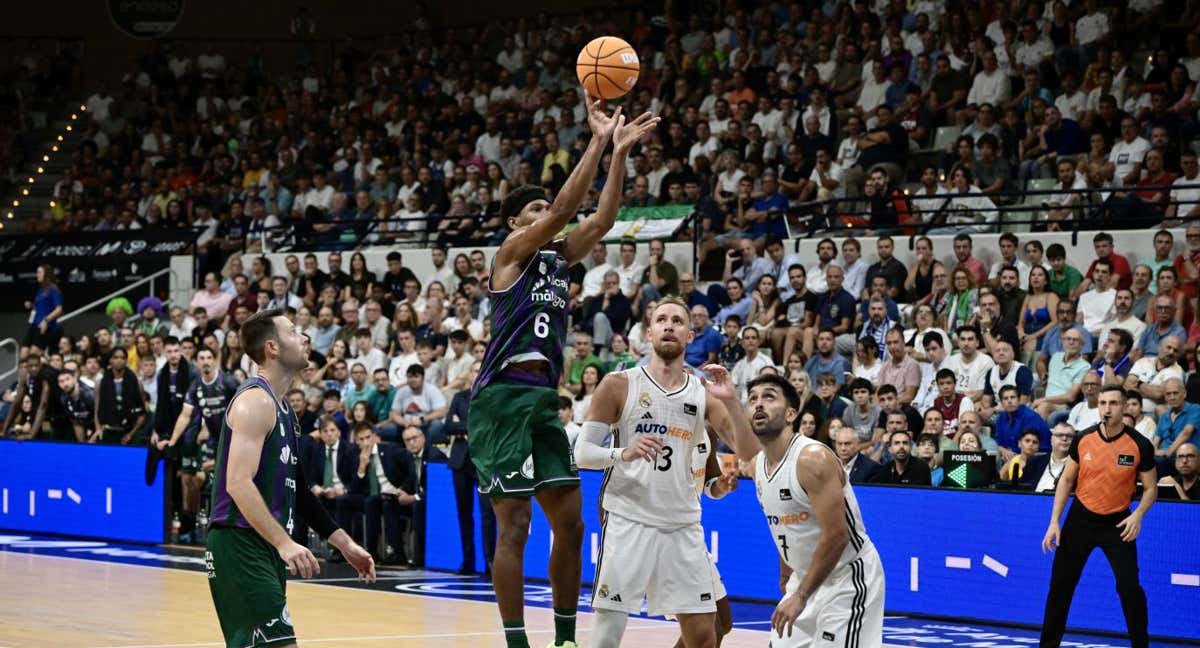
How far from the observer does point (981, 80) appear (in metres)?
19.3

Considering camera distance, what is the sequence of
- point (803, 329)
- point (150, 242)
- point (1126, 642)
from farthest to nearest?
point (150, 242), point (803, 329), point (1126, 642)

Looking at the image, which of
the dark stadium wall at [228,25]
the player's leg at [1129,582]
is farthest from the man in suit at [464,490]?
the dark stadium wall at [228,25]

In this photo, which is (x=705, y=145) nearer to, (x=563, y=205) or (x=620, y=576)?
(x=620, y=576)

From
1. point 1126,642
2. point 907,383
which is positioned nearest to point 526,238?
point 1126,642

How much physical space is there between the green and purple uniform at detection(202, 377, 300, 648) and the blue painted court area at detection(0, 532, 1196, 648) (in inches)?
244

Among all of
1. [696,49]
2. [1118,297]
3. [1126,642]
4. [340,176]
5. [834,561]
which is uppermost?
[696,49]

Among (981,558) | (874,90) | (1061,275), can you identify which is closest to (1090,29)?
(874,90)

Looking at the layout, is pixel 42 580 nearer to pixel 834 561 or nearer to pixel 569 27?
pixel 834 561

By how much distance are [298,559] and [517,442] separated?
5.53 feet

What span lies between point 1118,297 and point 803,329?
3.14m

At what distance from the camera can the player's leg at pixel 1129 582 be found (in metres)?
10.7

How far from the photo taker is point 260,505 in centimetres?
650

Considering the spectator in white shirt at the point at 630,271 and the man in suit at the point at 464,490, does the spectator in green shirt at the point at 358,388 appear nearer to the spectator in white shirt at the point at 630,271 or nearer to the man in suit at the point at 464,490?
the man in suit at the point at 464,490

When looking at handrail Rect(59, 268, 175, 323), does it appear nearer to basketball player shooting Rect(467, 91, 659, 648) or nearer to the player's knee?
basketball player shooting Rect(467, 91, 659, 648)
